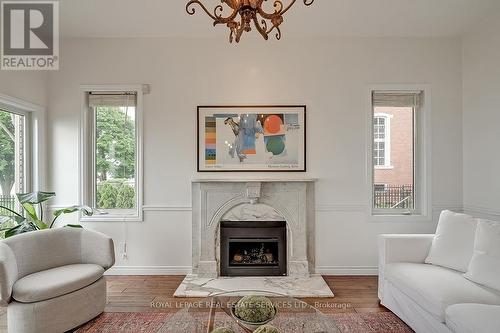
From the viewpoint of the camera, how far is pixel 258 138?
350 cm

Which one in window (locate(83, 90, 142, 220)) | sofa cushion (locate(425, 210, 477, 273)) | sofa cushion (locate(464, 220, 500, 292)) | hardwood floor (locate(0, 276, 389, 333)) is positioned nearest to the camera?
sofa cushion (locate(464, 220, 500, 292))

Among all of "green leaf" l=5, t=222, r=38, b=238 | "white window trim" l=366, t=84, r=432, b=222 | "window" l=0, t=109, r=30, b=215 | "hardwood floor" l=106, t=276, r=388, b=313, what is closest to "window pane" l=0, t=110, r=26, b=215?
"window" l=0, t=109, r=30, b=215

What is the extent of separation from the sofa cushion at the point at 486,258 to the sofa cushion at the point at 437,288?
0.05 meters

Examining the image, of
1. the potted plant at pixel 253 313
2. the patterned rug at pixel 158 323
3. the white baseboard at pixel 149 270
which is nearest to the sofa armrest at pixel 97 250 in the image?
the patterned rug at pixel 158 323

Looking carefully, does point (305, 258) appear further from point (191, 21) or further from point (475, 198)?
point (191, 21)

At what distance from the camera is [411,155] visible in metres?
3.66

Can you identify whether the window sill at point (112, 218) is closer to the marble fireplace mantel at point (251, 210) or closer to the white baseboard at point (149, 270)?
the white baseboard at point (149, 270)

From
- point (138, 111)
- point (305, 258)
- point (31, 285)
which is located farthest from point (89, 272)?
point (305, 258)

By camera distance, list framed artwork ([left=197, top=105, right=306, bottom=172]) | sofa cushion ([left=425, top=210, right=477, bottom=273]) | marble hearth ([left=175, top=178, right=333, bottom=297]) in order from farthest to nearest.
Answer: framed artwork ([left=197, top=105, right=306, bottom=172]) < marble hearth ([left=175, top=178, right=333, bottom=297]) < sofa cushion ([left=425, top=210, right=477, bottom=273])

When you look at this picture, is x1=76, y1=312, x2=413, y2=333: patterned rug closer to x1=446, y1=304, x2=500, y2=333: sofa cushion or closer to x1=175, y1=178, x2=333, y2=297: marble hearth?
x1=446, y1=304, x2=500, y2=333: sofa cushion

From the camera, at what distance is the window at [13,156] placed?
3.12m

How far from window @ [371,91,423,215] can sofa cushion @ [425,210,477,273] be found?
1061 millimetres

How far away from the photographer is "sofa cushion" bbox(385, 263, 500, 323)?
191cm

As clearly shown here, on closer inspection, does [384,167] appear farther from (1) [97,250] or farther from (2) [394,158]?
(1) [97,250]
